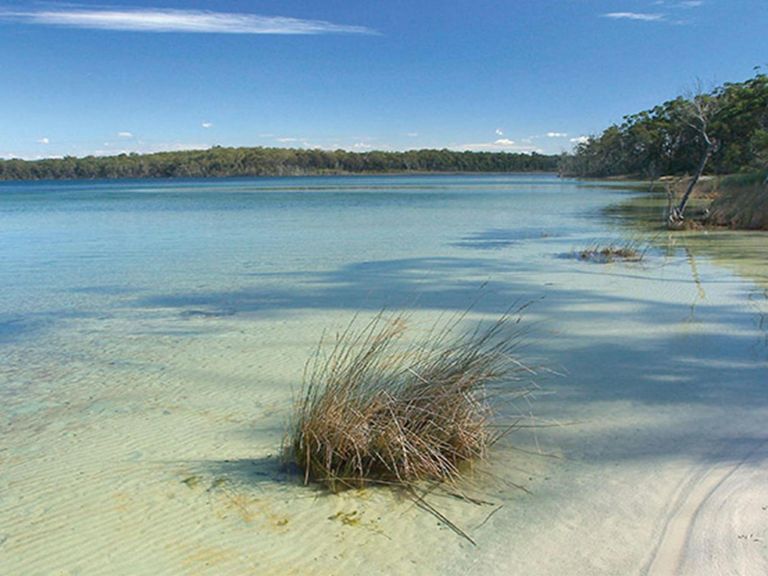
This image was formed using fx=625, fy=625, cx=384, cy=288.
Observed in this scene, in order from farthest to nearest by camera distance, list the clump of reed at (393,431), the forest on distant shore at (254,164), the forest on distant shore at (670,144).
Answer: the forest on distant shore at (254,164) < the forest on distant shore at (670,144) < the clump of reed at (393,431)

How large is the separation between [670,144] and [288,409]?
83.1 meters

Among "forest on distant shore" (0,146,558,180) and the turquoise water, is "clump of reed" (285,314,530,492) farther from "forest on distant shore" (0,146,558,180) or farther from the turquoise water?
"forest on distant shore" (0,146,558,180)

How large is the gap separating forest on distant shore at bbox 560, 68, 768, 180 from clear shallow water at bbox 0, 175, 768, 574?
30.8 m

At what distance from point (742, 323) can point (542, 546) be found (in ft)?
20.3

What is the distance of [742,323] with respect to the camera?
820cm

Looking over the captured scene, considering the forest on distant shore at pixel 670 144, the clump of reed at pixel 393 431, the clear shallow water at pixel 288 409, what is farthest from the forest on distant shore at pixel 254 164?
the clump of reed at pixel 393 431

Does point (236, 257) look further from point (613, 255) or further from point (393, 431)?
point (393, 431)

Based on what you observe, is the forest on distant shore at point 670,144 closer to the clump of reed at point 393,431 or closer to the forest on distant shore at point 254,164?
the clump of reed at point 393,431

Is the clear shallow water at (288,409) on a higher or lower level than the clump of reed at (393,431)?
lower

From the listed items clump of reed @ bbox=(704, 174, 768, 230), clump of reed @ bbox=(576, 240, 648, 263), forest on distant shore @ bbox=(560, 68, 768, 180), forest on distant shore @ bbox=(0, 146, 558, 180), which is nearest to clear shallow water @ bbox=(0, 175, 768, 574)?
clump of reed @ bbox=(576, 240, 648, 263)

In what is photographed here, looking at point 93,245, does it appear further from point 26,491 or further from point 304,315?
point 26,491

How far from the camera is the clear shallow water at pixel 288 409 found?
11.4 ft

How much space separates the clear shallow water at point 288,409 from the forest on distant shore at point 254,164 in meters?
129

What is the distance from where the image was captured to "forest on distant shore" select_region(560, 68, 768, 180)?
4850 centimetres
